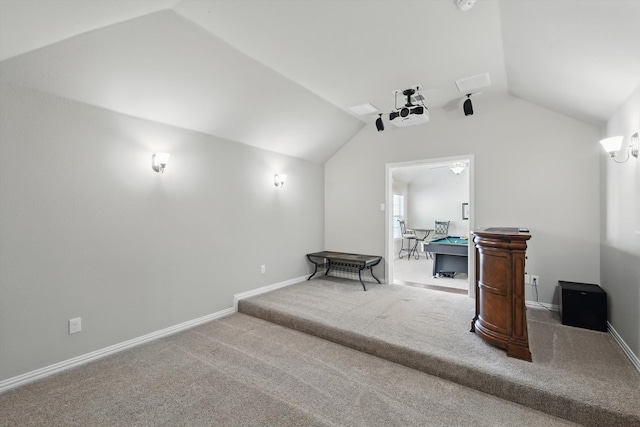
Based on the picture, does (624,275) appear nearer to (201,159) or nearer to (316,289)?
(316,289)

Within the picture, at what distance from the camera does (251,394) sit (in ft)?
7.06

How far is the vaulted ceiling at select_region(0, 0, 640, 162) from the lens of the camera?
1.95 metres

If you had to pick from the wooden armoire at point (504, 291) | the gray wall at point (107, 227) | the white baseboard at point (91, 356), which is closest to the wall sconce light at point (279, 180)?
the gray wall at point (107, 227)

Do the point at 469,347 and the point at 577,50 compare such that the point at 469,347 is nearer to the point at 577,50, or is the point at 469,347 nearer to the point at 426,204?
the point at 577,50

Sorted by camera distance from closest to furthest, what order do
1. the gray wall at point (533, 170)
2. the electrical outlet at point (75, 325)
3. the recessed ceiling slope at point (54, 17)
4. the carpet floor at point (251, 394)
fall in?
the recessed ceiling slope at point (54, 17) → the carpet floor at point (251, 394) → the electrical outlet at point (75, 325) → the gray wall at point (533, 170)

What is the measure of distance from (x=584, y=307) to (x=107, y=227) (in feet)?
15.8

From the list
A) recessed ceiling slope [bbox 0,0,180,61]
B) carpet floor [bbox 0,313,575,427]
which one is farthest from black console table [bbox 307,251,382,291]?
recessed ceiling slope [bbox 0,0,180,61]

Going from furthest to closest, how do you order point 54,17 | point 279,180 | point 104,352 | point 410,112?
1. point 279,180
2. point 410,112
3. point 104,352
4. point 54,17

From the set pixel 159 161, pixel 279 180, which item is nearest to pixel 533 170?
pixel 279 180

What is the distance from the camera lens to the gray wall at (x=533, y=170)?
3.41m

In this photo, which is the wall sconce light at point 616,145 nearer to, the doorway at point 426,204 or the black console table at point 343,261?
the black console table at point 343,261

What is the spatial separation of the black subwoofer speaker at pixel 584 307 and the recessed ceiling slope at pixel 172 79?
366 centimetres

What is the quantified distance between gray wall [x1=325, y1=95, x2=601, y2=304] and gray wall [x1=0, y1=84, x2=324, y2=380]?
9.24 ft

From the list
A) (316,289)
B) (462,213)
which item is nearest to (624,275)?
(316,289)
